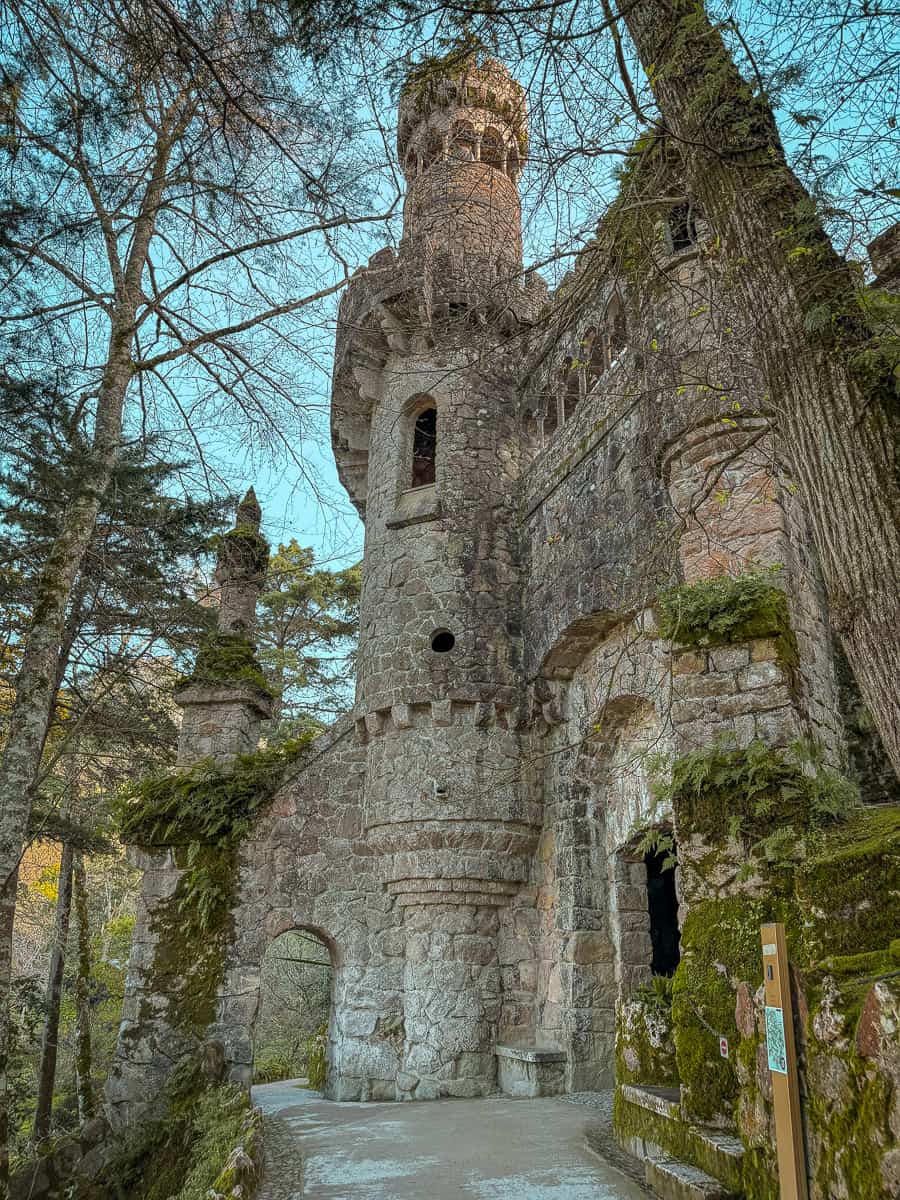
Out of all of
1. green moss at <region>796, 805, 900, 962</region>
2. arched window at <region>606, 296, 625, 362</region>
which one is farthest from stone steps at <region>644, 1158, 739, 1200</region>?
arched window at <region>606, 296, 625, 362</region>

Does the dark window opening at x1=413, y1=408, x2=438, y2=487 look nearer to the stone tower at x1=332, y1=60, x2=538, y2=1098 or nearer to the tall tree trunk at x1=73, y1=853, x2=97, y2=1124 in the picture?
the stone tower at x1=332, y1=60, x2=538, y2=1098

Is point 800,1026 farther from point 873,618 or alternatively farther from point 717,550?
point 717,550

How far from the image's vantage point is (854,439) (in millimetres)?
2902

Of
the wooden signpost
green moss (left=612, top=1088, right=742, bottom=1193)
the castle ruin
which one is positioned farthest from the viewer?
the castle ruin

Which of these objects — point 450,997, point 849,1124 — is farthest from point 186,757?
point 849,1124

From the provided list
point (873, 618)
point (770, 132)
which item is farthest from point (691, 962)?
point (770, 132)

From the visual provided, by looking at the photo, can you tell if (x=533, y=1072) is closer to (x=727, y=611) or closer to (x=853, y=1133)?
(x=727, y=611)

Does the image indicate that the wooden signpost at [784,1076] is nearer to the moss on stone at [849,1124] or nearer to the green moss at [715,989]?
the moss on stone at [849,1124]

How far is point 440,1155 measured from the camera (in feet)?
17.5

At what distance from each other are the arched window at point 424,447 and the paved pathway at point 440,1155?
7.94 metres

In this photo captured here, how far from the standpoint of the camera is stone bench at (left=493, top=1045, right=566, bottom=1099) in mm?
7930

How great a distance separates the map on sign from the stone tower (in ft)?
17.8

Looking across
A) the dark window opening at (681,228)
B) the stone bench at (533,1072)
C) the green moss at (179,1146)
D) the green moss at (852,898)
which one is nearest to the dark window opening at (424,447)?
the dark window opening at (681,228)

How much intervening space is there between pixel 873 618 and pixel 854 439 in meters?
0.64
